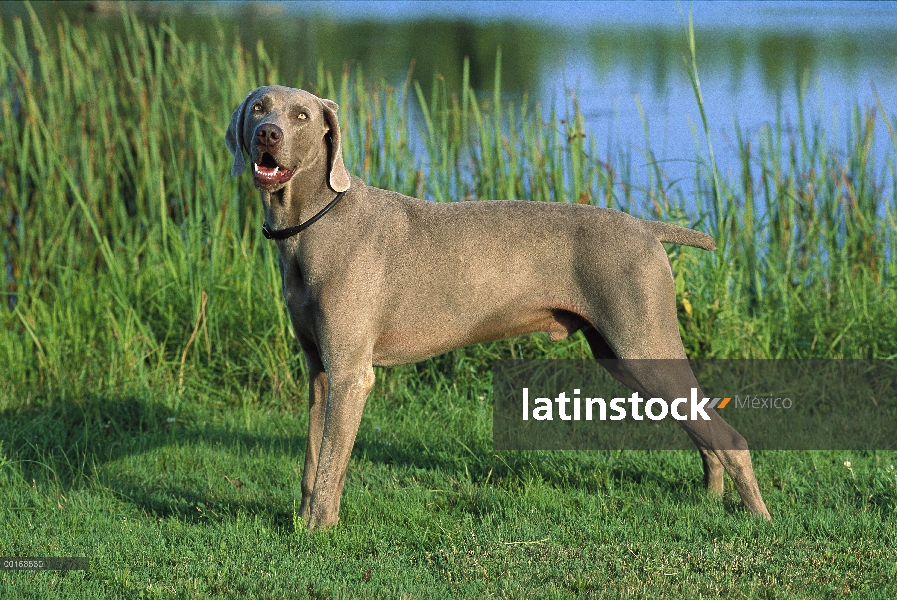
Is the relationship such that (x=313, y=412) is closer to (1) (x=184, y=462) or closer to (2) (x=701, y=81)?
(1) (x=184, y=462)

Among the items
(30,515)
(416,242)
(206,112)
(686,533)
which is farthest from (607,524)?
(206,112)

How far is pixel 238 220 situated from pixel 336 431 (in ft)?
9.63

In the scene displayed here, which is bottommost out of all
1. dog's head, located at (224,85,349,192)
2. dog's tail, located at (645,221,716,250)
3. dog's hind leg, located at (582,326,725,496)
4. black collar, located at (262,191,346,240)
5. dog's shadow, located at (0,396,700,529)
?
dog's shadow, located at (0,396,700,529)

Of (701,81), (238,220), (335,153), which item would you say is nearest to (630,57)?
(701,81)

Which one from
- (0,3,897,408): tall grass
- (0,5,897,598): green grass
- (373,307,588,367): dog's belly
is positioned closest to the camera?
(0,5,897,598): green grass

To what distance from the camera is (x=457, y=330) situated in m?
4.00

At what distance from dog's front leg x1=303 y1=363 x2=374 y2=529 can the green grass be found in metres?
0.16

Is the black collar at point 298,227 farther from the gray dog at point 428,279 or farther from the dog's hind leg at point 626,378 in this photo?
the dog's hind leg at point 626,378

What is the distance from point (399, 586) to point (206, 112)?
14.3ft

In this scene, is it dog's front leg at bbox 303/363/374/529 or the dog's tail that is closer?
dog's front leg at bbox 303/363/374/529

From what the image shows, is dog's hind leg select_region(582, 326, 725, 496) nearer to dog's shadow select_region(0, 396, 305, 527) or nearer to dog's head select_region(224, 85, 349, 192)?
dog's head select_region(224, 85, 349, 192)

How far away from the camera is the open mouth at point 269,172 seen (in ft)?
11.9

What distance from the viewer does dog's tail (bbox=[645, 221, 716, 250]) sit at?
4074 millimetres

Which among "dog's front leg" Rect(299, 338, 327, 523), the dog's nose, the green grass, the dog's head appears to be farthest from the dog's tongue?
the green grass
